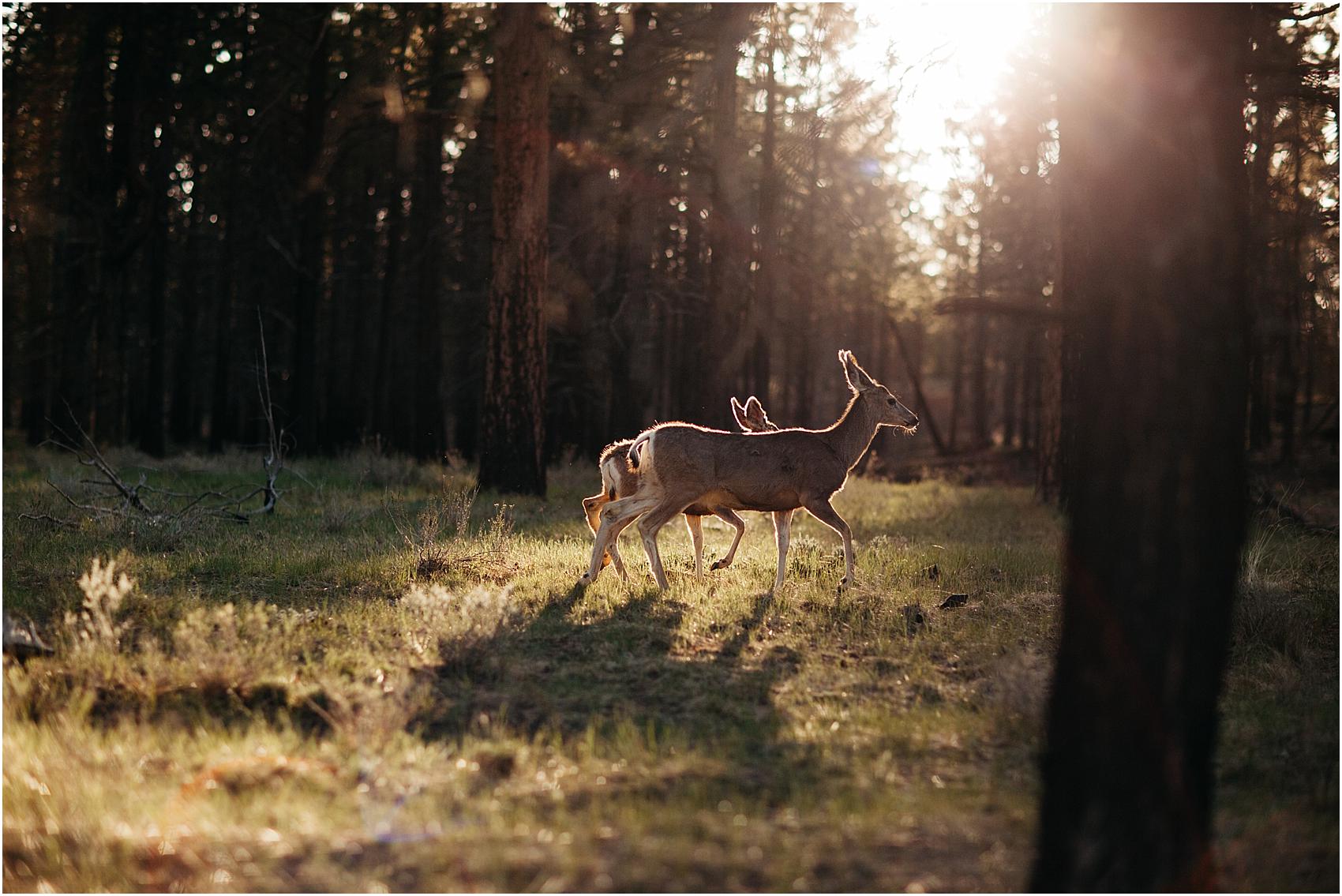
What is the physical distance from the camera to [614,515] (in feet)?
30.6

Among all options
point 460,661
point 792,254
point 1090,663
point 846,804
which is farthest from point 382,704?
point 792,254

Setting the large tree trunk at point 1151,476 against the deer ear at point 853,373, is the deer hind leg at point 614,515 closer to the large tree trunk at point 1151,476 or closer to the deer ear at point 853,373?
the deer ear at point 853,373

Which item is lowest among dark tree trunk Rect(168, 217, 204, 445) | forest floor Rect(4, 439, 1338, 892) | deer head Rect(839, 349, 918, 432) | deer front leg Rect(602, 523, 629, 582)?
forest floor Rect(4, 439, 1338, 892)

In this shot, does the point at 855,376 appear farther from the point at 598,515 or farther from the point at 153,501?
the point at 153,501

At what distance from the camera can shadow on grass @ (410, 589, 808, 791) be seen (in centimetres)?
550

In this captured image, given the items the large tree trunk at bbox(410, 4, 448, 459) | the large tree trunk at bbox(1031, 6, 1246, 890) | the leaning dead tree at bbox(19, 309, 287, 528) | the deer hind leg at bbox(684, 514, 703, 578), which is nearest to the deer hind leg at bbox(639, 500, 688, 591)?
the deer hind leg at bbox(684, 514, 703, 578)

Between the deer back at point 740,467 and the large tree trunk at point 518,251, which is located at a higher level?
the large tree trunk at point 518,251

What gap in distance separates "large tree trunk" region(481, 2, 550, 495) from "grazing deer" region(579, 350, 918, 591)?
665cm

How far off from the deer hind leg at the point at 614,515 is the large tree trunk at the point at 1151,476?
17.7ft

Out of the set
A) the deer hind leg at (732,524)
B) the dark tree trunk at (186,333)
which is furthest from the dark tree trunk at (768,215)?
the dark tree trunk at (186,333)

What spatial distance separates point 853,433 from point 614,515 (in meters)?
2.79

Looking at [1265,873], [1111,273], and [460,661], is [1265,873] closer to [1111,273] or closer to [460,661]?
[1111,273]

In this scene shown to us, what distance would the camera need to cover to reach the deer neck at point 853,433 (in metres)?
10.4

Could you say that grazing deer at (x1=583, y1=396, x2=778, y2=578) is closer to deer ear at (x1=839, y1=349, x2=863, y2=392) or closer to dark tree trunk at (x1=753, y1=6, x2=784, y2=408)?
deer ear at (x1=839, y1=349, x2=863, y2=392)
